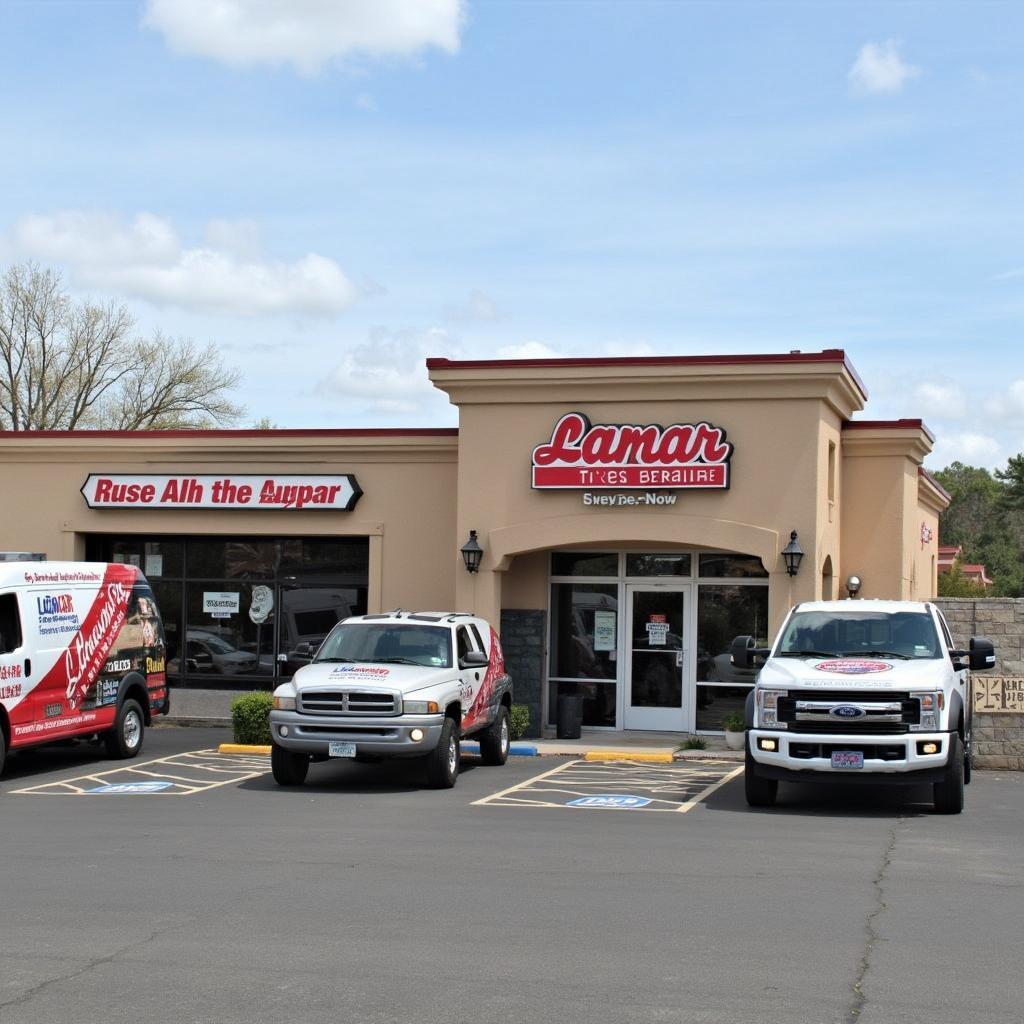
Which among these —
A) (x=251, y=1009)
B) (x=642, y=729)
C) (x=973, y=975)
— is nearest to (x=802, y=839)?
(x=973, y=975)

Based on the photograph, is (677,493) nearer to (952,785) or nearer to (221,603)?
(952,785)

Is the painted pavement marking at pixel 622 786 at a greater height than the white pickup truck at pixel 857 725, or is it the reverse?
the white pickup truck at pixel 857 725

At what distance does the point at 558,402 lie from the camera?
21.6 meters

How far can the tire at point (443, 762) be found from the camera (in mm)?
15789

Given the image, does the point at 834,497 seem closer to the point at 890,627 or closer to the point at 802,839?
the point at 890,627

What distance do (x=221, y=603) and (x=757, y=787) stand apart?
12689mm

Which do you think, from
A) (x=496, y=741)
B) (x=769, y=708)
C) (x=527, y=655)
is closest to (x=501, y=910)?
(x=769, y=708)

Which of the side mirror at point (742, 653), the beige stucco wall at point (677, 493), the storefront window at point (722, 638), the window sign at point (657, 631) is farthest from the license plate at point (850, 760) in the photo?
the window sign at point (657, 631)

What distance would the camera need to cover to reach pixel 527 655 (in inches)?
883

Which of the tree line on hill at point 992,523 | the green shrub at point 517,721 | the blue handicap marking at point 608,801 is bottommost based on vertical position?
the blue handicap marking at point 608,801

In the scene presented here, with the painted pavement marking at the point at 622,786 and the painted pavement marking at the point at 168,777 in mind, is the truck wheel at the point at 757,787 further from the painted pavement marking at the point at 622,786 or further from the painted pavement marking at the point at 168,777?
the painted pavement marking at the point at 168,777

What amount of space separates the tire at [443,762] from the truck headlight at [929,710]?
4.99m

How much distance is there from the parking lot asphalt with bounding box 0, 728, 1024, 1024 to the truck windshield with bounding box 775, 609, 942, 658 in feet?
5.25

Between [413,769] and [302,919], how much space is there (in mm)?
9184
